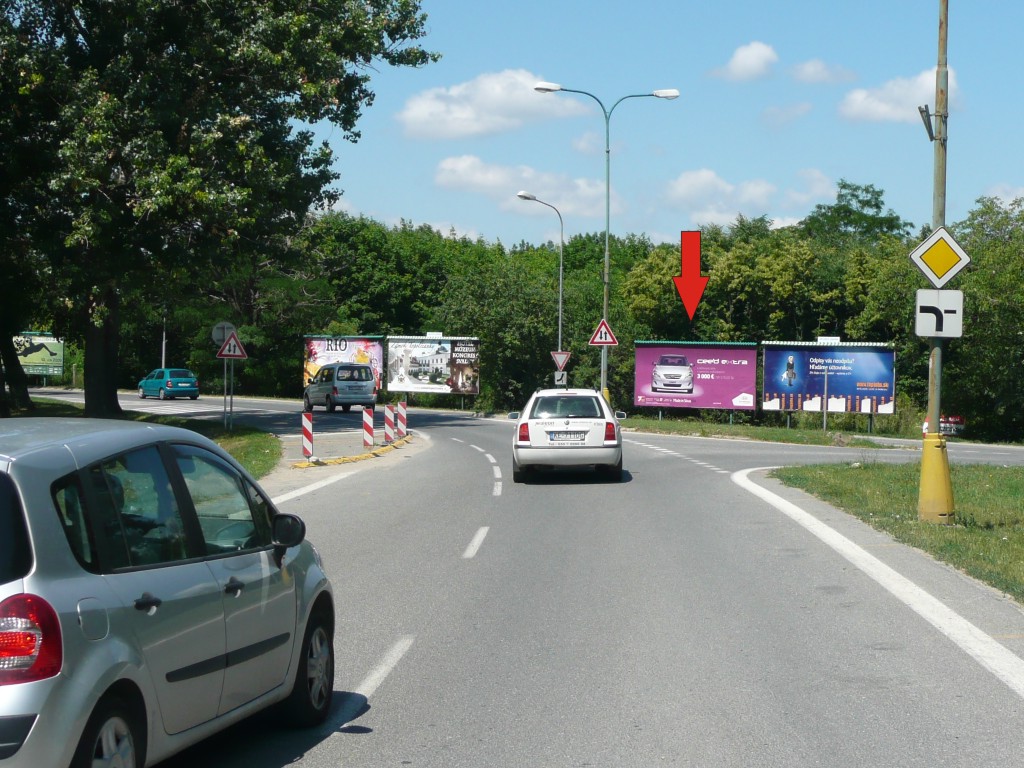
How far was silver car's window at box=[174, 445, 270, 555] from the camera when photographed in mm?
5137

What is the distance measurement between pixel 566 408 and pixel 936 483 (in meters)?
7.54

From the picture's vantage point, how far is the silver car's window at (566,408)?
19766 millimetres

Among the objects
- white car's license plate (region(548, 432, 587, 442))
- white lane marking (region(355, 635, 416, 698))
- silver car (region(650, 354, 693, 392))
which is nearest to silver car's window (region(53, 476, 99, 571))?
white lane marking (region(355, 635, 416, 698))

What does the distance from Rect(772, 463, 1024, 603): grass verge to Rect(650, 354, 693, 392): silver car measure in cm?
2291

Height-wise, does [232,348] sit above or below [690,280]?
below

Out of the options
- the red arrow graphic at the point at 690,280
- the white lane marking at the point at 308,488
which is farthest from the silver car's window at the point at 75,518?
the red arrow graphic at the point at 690,280

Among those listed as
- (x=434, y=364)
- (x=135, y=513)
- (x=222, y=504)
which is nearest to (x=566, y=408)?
(x=222, y=504)

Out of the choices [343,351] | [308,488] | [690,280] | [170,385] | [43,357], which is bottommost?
[308,488]

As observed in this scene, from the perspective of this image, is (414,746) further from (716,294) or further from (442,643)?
(716,294)

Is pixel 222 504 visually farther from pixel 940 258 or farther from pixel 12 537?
pixel 940 258

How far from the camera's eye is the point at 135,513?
4637mm

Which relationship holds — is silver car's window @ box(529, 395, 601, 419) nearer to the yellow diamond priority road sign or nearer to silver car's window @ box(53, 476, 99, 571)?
the yellow diamond priority road sign

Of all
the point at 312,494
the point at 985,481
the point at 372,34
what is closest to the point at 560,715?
the point at 312,494

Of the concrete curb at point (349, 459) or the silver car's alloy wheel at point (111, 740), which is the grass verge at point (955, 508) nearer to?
the silver car's alloy wheel at point (111, 740)
